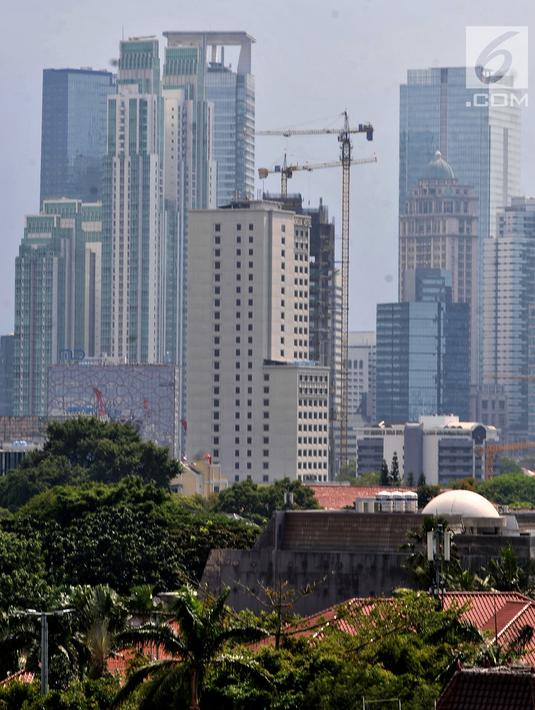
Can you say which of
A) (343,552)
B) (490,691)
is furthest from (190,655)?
(343,552)

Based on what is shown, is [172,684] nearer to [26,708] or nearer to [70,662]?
[26,708]

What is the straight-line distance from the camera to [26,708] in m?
66.1


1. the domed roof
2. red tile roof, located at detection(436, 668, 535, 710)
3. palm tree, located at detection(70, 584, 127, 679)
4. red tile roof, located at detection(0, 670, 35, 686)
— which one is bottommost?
red tile roof, located at detection(0, 670, 35, 686)

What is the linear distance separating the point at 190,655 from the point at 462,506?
145 ft

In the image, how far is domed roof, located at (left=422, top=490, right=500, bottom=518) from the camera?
105 metres

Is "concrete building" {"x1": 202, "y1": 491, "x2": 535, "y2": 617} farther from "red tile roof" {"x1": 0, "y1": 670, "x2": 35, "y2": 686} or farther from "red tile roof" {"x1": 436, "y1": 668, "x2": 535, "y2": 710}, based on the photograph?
"red tile roof" {"x1": 436, "y1": 668, "x2": 535, "y2": 710}

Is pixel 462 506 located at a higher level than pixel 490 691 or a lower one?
higher

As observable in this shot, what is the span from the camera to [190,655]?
205 ft

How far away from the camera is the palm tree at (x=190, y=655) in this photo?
6181 cm

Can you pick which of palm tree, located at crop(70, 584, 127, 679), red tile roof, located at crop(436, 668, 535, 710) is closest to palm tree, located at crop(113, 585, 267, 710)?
palm tree, located at crop(70, 584, 127, 679)

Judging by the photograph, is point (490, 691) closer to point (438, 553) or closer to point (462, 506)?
point (438, 553)

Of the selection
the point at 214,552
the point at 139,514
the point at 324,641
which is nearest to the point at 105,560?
the point at 139,514

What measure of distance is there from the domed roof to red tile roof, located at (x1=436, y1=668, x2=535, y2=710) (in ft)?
177

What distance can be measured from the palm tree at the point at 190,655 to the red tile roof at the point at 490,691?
41.4 ft
